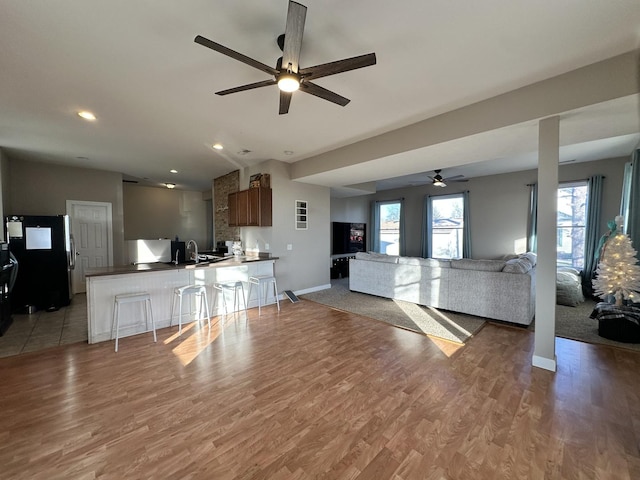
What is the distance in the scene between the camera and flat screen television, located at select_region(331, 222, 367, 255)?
7984mm

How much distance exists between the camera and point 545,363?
268cm

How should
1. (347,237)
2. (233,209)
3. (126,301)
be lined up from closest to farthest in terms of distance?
(126,301) < (233,209) < (347,237)

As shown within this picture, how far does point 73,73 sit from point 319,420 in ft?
11.9

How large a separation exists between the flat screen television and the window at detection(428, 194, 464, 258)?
6.84 feet

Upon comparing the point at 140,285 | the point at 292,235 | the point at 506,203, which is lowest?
the point at 140,285

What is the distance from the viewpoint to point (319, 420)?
1.97m

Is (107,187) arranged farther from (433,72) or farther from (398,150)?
(433,72)

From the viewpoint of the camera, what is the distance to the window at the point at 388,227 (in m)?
8.99

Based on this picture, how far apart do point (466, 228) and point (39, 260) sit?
9.30 meters

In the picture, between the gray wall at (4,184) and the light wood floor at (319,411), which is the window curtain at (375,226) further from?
the gray wall at (4,184)

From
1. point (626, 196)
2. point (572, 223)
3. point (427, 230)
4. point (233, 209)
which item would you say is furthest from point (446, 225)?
point (233, 209)

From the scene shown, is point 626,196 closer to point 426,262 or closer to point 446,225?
point 426,262

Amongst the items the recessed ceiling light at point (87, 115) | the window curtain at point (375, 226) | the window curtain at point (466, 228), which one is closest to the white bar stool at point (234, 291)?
the recessed ceiling light at point (87, 115)

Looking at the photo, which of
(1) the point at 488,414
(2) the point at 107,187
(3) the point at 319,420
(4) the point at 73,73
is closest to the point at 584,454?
(1) the point at 488,414
